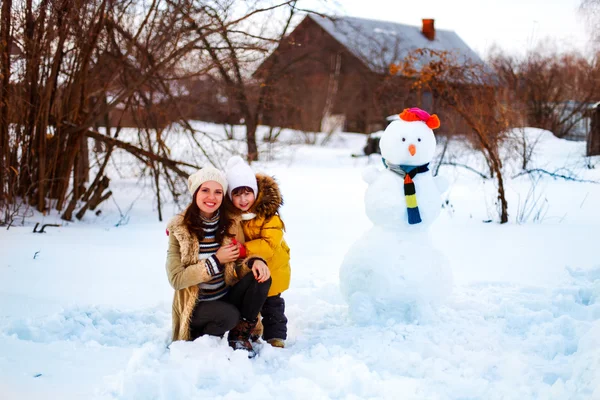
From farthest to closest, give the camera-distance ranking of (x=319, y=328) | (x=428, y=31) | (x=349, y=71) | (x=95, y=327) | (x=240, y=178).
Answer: (x=428, y=31) → (x=349, y=71) → (x=319, y=328) → (x=95, y=327) → (x=240, y=178)

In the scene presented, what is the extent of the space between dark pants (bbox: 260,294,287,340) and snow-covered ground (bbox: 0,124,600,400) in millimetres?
115

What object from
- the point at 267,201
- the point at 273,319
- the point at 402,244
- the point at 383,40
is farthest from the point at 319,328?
the point at 383,40

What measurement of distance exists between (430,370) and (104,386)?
1489 millimetres

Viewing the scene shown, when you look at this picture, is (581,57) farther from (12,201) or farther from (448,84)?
(12,201)

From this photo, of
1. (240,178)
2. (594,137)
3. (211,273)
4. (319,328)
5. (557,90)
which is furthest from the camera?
(557,90)

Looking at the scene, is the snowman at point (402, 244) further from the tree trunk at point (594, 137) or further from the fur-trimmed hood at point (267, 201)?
the tree trunk at point (594, 137)

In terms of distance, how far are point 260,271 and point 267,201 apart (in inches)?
15.6

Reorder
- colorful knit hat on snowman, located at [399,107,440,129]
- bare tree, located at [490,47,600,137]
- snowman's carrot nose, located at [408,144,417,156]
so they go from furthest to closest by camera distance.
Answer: bare tree, located at [490,47,600,137] → colorful knit hat on snowman, located at [399,107,440,129] → snowman's carrot nose, located at [408,144,417,156]

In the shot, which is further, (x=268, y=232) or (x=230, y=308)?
(x=268, y=232)

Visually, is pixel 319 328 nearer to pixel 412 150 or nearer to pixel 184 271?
pixel 184 271

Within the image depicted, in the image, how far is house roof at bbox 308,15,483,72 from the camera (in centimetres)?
1922

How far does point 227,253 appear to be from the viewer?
2812 millimetres

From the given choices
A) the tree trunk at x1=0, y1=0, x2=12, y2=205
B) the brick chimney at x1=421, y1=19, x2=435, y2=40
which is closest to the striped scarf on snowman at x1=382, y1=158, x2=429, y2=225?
the tree trunk at x1=0, y1=0, x2=12, y2=205

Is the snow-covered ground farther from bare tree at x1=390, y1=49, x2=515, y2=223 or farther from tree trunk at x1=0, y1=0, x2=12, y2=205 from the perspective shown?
bare tree at x1=390, y1=49, x2=515, y2=223
